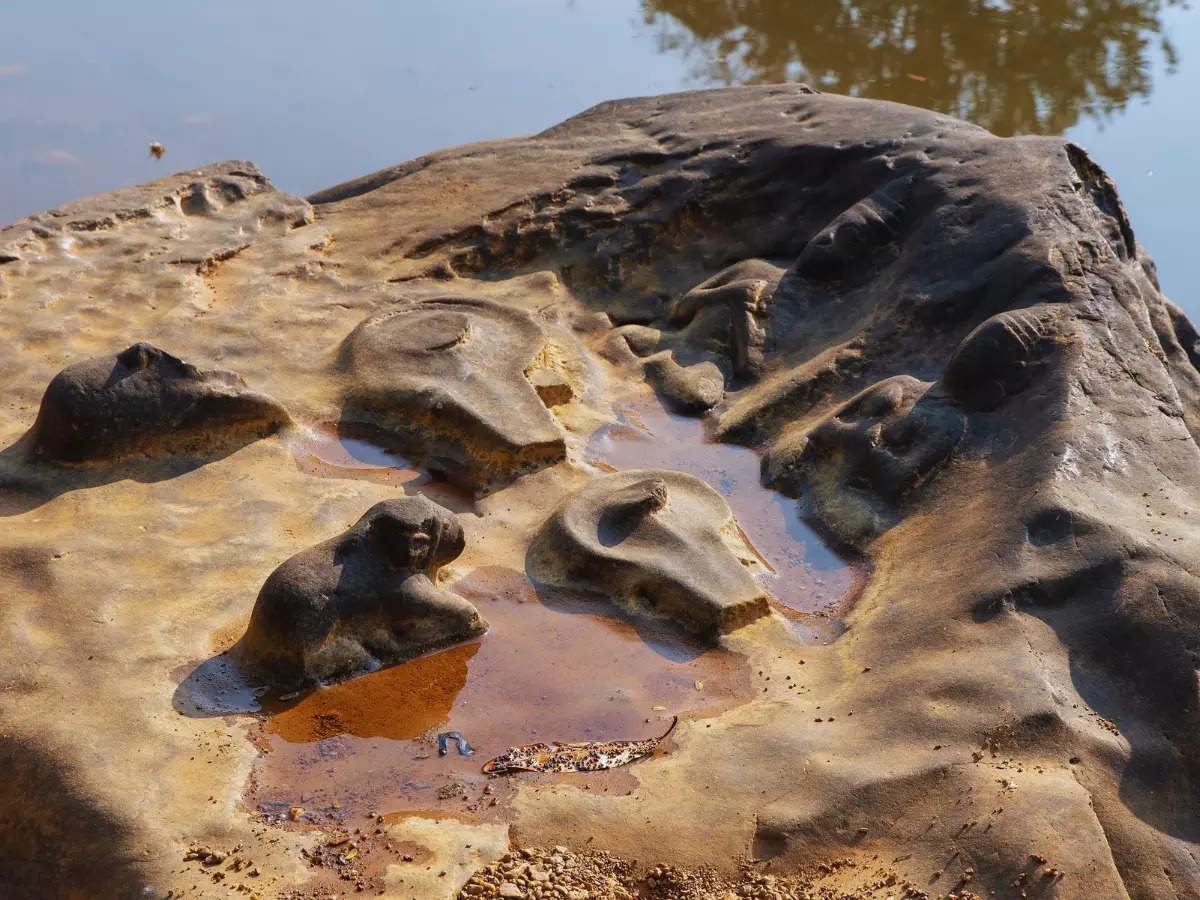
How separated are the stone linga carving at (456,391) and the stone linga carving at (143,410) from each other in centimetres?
57

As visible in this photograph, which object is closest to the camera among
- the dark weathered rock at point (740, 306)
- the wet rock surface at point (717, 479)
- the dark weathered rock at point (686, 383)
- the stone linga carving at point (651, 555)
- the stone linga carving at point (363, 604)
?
the wet rock surface at point (717, 479)

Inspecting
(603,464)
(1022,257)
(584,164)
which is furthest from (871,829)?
(584,164)

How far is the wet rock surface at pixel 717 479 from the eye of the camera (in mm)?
4430

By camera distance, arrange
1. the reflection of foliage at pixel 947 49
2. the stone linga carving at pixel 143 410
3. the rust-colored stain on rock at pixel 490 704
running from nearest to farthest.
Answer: the rust-colored stain on rock at pixel 490 704, the stone linga carving at pixel 143 410, the reflection of foliage at pixel 947 49

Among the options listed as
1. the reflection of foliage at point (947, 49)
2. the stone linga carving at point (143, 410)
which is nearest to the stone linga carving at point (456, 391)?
the stone linga carving at point (143, 410)

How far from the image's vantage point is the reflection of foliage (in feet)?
45.1

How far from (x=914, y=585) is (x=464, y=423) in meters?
2.36

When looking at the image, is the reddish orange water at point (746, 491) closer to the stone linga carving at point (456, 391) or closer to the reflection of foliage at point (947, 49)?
the stone linga carving at point (456, 391)

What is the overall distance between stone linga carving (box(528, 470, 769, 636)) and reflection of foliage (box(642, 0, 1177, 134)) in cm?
842

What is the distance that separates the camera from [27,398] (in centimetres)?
685

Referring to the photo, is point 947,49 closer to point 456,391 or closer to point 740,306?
point 740,306

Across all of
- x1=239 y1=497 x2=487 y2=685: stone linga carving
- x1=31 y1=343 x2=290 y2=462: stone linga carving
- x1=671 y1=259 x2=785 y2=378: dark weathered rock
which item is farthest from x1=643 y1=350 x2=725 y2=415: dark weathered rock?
x1=239 y1=497 x2=487 y2=685: stone linga carving

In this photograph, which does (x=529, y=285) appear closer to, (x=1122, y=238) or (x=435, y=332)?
(x=435, y=332)

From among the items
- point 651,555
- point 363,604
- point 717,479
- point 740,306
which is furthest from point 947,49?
point 363,604
